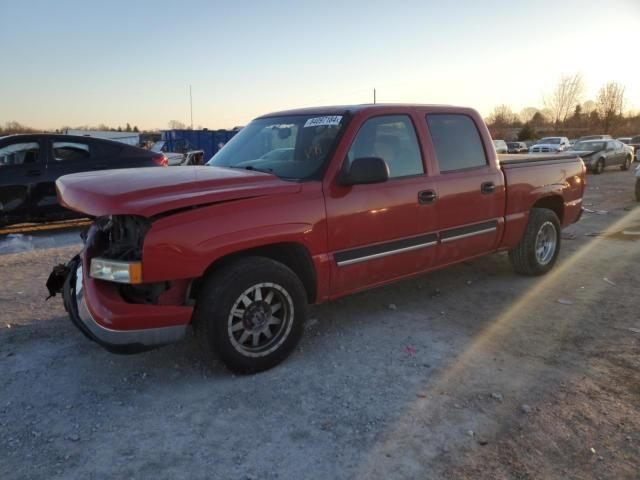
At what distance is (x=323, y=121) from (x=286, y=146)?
0.38 meters

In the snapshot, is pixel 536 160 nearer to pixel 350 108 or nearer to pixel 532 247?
pixel 532 247

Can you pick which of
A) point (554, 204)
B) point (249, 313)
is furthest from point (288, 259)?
point (554, 204)

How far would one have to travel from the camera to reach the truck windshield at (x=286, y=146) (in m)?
3.94

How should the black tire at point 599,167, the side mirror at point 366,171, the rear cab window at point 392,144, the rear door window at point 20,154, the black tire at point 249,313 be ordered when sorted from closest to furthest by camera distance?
the black tire at point 249,313 < the side mirror at point 366,171 < the rear cab window at point 392,144 < the rear door window at point 20,154 < the black tire at point 599,167

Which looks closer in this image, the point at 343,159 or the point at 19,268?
the point at 343,159

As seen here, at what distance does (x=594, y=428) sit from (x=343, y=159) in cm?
240

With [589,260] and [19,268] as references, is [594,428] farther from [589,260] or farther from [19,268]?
[19,268]

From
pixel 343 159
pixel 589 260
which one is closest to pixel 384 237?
pixel 343 159

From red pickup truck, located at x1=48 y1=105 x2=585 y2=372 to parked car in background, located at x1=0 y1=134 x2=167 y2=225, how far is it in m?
4.76

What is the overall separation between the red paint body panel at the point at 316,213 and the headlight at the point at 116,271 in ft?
0.19

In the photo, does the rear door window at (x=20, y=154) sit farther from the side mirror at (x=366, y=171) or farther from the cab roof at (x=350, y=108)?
the side mirror at (x=366, y=171)

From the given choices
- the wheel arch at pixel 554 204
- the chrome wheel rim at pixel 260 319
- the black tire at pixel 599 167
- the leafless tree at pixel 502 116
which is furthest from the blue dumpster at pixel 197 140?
the leafless tree at pixel 502 116

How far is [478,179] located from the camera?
4.87 meters

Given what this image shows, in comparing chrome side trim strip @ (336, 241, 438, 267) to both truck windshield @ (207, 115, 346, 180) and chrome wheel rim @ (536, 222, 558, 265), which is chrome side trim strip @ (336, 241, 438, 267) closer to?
truck windshield @ (207, 115, 346, 180)
